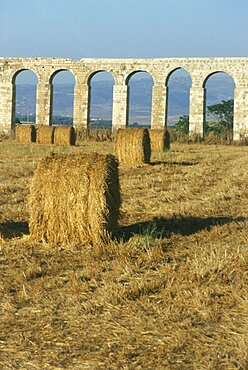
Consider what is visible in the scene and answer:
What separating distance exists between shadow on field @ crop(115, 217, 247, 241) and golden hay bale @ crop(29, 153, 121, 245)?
38 cm

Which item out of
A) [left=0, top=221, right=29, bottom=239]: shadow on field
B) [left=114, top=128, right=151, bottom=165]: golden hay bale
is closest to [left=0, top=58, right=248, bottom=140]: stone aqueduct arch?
[left=114, top=128, right=151, bottom=165]: golden hay bale

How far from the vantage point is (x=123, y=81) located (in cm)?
3569

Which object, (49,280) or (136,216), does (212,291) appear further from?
(136,216)

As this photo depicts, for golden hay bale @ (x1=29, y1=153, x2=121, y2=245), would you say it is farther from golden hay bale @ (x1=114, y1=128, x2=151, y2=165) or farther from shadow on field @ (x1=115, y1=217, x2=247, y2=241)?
golden hay bale @ (x1=114, y1=128, x2=151, y2=165)

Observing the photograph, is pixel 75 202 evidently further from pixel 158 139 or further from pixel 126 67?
pixel 126 67

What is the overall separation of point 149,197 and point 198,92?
24.3 meters

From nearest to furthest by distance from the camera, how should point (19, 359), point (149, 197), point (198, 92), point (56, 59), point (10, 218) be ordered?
point (19, 359)
point (10, 218)
point (149, 197)
point (198, 92)
point (56, 59)

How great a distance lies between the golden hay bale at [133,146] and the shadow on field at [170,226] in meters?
8.54

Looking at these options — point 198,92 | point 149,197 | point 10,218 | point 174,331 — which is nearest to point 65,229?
point 10,218

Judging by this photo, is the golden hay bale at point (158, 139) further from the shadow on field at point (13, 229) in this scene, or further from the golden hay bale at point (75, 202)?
the golden hay bale at point (75, 202)

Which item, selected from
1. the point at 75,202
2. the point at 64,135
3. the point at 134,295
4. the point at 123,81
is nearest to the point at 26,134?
the point at 64,135

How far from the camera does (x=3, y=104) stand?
1495 inches

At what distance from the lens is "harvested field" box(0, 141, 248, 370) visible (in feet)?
14.1

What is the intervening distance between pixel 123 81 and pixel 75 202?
95.1 feet
